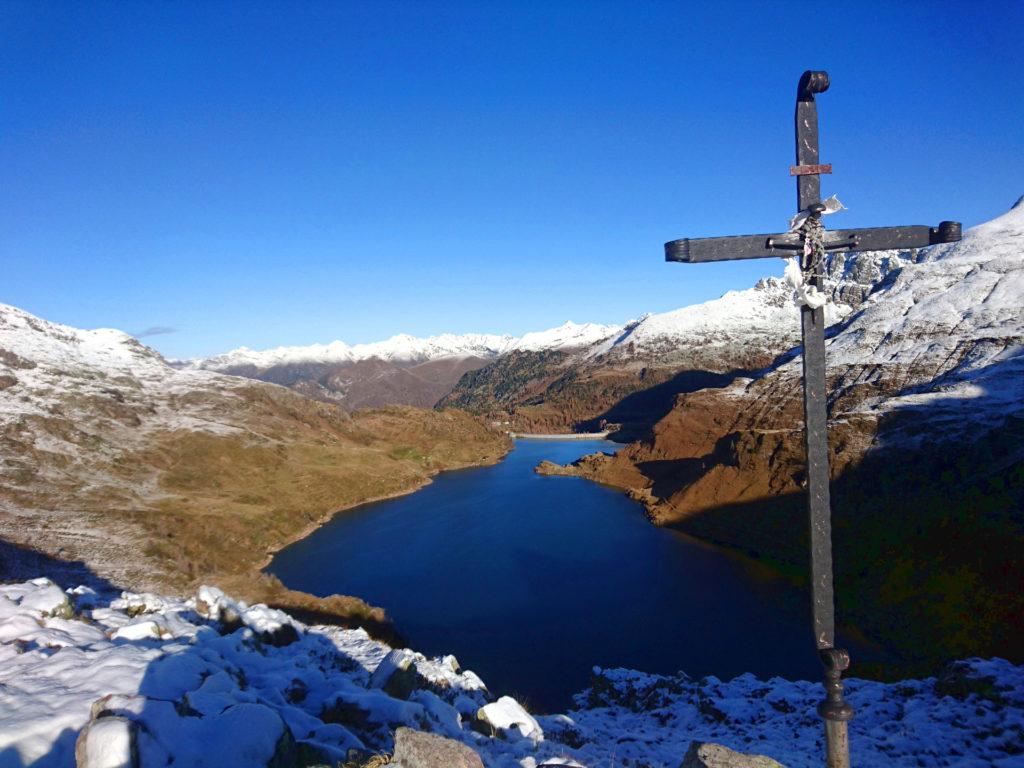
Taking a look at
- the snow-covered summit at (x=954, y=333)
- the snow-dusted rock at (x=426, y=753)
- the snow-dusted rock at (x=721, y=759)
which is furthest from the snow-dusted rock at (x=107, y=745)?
the snow-covered summit at (x=954, y=333)

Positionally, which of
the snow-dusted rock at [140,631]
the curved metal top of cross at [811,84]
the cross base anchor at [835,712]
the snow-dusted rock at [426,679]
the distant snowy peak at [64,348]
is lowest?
the snow-dusted rock at [426,679]

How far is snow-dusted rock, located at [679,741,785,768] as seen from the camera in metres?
4.26

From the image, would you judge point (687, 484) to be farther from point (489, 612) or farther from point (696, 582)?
point (489, 612)

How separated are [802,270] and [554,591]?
92.5ft

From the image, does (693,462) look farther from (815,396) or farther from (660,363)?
(660,363)

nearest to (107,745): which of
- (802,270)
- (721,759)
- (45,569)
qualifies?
(721,759)

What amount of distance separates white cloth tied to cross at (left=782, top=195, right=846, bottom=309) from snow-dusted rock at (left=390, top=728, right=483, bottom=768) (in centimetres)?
422

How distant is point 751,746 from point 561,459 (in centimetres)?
6924

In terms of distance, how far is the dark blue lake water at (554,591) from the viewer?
21078 mm

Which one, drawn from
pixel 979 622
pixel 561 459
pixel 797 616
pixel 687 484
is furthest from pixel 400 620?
pixel 561 459

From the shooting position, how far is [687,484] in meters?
45.7

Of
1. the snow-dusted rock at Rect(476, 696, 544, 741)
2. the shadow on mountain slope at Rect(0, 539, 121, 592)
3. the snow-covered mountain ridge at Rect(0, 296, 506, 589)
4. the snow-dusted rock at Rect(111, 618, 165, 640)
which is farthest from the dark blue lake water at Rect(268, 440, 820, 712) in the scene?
the snow-dusted rock at Rect(111, 618, 165, 640)

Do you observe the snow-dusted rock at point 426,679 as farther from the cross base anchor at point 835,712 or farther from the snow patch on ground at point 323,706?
the cross base anchor at point 835,712

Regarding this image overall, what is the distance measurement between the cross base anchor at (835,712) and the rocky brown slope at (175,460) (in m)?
23.9
